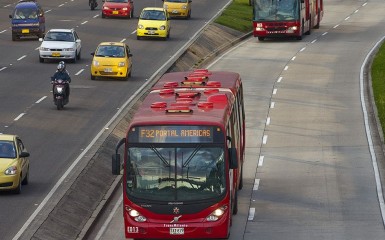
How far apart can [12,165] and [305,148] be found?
39.5 ft

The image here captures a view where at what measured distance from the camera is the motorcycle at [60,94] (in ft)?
152

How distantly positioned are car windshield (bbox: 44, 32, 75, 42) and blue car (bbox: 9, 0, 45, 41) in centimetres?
839

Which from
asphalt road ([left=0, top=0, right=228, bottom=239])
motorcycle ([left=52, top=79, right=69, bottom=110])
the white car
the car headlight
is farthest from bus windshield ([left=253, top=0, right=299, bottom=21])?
the car headlight

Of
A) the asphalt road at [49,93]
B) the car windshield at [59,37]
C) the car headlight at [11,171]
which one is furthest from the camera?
the car windshield at [59,37]

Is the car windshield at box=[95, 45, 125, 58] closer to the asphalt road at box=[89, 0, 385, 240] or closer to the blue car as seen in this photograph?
the asphalt road at box=[89, 0, 385, 240]

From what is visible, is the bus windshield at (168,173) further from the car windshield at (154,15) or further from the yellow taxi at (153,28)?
the car windshield at (154,15)

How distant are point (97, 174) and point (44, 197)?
143 inches

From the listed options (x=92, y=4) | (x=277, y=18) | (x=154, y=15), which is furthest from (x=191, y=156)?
(x=92, y=4)

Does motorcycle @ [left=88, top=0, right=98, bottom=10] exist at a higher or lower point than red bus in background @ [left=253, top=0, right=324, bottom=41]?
lower

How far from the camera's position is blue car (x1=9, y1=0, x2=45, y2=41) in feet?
229

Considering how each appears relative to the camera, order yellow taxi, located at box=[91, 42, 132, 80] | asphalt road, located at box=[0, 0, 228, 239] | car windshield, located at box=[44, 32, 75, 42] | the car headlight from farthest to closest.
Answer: car windshield, located at box=[44, 32, 75, 42] → yellow taxi, located at box=[91, 42, 132, 80] → asphalt road, located at box=[0, 0, 228, 239] → the car headlight

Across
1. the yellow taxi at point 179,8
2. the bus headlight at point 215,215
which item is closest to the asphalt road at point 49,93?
the yellow taxi at point 179,8

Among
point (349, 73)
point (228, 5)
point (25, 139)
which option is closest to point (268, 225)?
point (25, 139)

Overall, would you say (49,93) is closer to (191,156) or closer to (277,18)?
(191,156)
